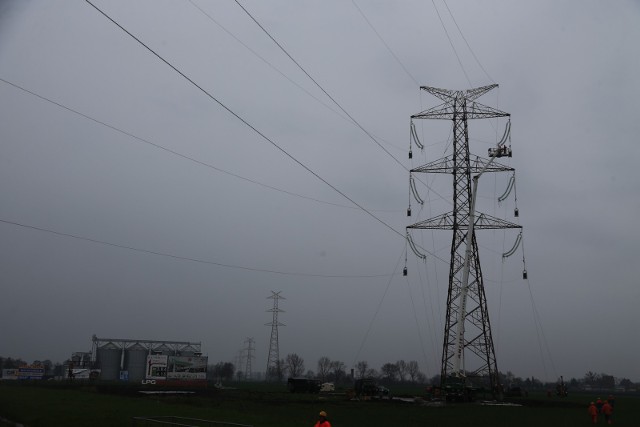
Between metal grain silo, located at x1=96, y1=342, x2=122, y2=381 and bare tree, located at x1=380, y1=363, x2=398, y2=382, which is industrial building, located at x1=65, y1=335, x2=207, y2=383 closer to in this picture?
metal grain silo, located at x1=96, y1=342, x2=122, y2=381

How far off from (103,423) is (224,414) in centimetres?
650

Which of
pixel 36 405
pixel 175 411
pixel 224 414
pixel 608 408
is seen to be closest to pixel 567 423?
pixel 608 408

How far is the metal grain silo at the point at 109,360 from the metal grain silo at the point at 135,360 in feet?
5.53

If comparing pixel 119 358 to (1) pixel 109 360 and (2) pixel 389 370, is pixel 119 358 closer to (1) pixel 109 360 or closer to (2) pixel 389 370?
(1) pixel 109 360

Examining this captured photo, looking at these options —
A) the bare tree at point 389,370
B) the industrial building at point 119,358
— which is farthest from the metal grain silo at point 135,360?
the bare tree at point 389,370

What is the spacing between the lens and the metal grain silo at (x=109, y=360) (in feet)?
417

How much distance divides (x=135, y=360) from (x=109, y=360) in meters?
5.11

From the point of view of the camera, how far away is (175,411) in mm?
32344

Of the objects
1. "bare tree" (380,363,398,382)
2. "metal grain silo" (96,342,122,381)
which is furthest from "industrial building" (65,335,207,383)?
"bare tree" (380,363,398,382)

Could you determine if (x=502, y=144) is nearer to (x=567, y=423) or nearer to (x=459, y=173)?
(x=459, y=173)

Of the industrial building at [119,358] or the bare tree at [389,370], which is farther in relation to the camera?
the bare tree at [389,370]

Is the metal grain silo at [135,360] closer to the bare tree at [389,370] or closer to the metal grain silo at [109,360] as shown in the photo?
the metal grain silo at [109,360]

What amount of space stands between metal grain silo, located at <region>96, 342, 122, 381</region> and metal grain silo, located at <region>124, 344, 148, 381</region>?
1.69 metres

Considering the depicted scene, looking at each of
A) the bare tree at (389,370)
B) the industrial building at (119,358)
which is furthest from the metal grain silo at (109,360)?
the bare tree at (389,370)
